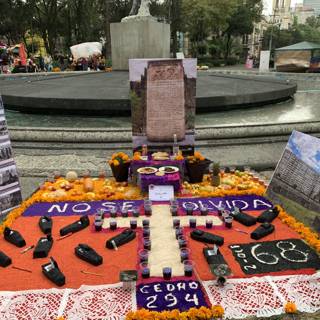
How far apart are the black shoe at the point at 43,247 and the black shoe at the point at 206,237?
5.20ft

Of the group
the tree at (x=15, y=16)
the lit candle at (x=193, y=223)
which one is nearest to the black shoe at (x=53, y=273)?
the lit candle at (x=193, y=223)

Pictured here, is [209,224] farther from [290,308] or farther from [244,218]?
[290,308]

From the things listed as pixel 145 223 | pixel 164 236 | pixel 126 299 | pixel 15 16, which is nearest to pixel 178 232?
pixel 164 236

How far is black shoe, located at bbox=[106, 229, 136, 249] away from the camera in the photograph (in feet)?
12.3

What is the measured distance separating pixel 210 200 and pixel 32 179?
9.60 ft

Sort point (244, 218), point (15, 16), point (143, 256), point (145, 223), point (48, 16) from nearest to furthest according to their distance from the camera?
point (143, 256), point (145, 223), point (244, 218), point (15, 16), point (48, 16)

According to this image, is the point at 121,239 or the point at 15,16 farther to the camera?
the point at 15,16

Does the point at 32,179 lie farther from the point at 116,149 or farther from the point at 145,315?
the point at 145,315

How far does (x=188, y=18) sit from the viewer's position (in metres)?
40.1

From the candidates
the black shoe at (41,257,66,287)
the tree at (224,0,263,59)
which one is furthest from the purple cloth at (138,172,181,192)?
the tree at (224,0,263,59)

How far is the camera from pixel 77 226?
13.6ft

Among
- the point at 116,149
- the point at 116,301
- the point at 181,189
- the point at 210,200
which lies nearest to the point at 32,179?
the point at 116,149

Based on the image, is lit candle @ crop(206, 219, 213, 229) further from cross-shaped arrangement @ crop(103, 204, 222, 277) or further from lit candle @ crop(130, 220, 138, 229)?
lit candle @ crop(130, 220, 138, 229)

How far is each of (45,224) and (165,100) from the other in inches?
107
